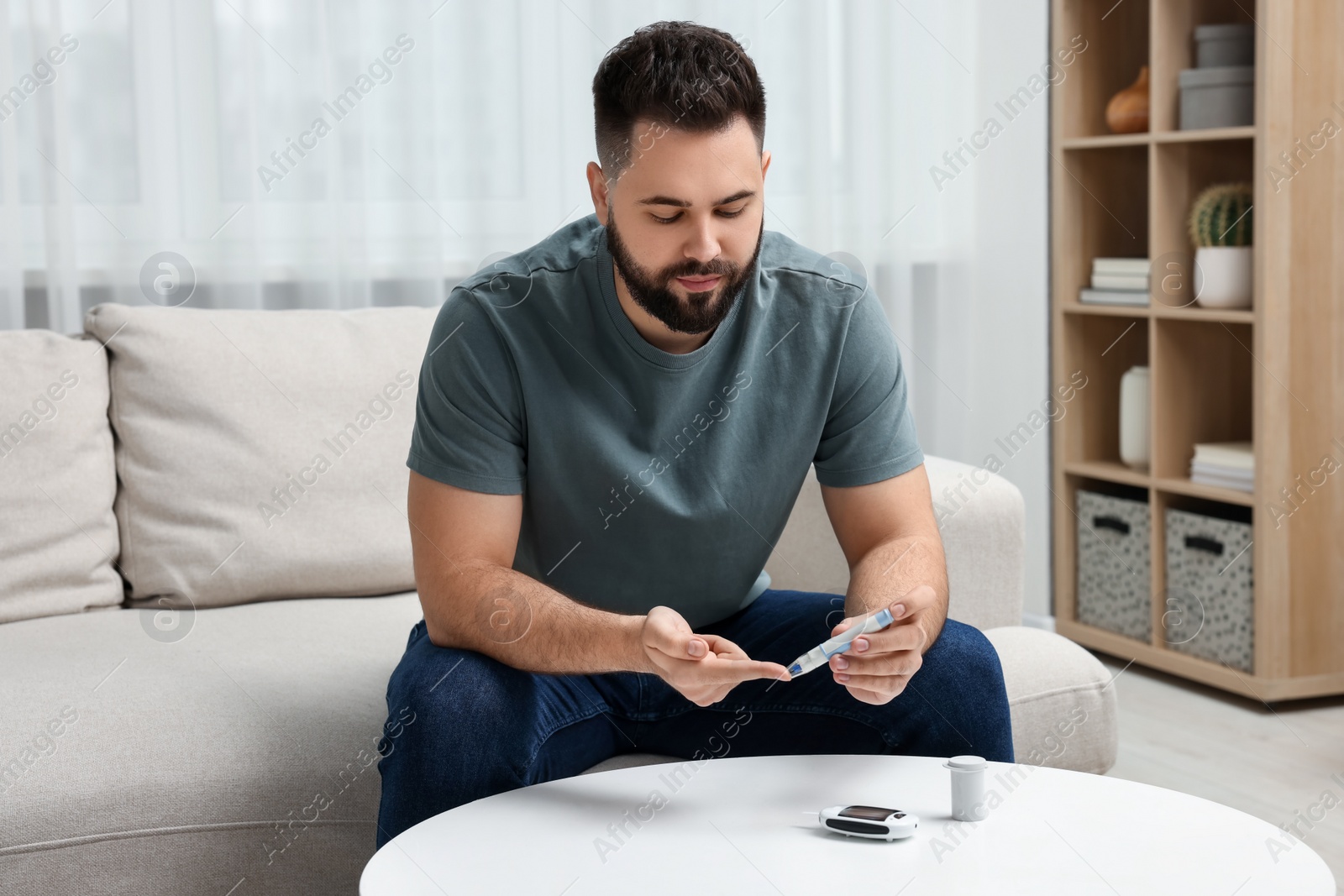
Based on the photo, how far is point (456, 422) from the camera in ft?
4.45

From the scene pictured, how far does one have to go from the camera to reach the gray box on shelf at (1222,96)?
244cm

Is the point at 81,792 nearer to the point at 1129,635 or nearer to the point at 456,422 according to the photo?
the point at 456,422

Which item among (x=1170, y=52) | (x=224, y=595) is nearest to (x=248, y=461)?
(x=224, y=595)

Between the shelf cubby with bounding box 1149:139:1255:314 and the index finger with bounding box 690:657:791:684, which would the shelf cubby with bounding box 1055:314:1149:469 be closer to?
the shelf cubby with bounding box 1149:139:1255:314

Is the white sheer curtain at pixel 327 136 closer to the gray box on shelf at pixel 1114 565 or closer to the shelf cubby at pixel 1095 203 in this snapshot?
the shelf cubby at pixel 1095 203

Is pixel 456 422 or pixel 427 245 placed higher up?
pixel 427 245

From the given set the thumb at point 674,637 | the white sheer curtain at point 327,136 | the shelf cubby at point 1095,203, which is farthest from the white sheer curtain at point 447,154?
the thumb at point 674,637

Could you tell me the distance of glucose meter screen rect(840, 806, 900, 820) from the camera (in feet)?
3.37

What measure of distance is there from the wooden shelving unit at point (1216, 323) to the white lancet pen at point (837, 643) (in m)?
1.53

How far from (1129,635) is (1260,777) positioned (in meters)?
0.64

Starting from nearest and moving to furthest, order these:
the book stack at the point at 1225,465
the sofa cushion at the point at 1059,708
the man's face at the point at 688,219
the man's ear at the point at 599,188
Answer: the man's face at the point at 688,219
the man's ear at the point at 599,188
the sofa cushion at the point at 1059,708
the book stack at the point at 1225,465

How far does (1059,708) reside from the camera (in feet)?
5.12

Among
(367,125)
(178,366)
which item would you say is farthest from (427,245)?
(178,366)

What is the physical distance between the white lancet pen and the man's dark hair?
0.52 meters
